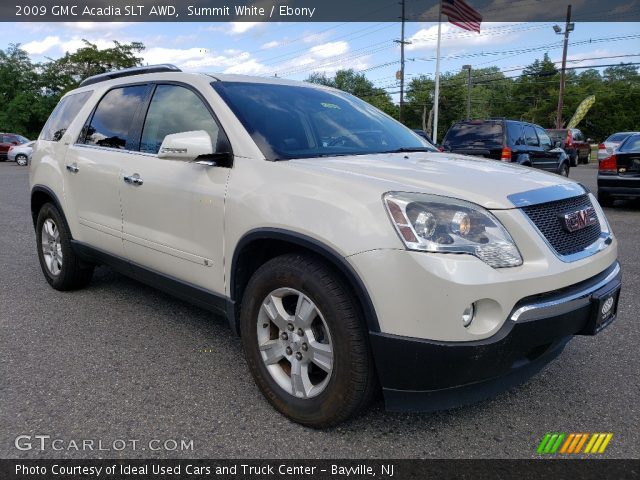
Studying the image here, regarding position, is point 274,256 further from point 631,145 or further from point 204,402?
point 631,145

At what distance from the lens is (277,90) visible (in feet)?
11.5

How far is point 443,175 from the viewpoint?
2521 millimetres

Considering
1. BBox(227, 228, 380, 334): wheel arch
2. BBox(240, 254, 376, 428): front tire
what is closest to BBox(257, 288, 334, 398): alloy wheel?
BBox(240, 254, 376, 428): front tire

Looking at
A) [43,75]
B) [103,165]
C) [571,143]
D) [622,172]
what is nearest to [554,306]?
[103,165]

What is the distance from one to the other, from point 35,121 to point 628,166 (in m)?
53.5

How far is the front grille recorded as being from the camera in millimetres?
2346

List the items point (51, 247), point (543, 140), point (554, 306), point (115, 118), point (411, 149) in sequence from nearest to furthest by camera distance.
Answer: point (554, 306)
point (411, 149)
point (115, 118)
point (51, 247)
point (543, 140)

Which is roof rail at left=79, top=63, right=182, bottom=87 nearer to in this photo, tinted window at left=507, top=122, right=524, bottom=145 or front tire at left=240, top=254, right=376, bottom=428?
front tire at left=240, top=254, right=376, bottom=428

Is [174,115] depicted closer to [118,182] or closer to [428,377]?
[118,182]

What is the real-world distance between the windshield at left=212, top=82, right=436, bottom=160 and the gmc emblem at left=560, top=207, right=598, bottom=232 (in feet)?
3.98

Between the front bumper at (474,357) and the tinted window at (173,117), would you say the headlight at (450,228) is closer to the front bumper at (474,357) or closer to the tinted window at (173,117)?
the front bumper at (474,357)

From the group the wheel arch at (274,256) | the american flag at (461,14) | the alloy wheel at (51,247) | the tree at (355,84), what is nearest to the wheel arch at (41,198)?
the alloy wheel at (51,247)

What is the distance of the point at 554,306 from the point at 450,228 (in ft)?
1.86

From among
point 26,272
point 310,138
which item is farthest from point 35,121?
point 310,138
